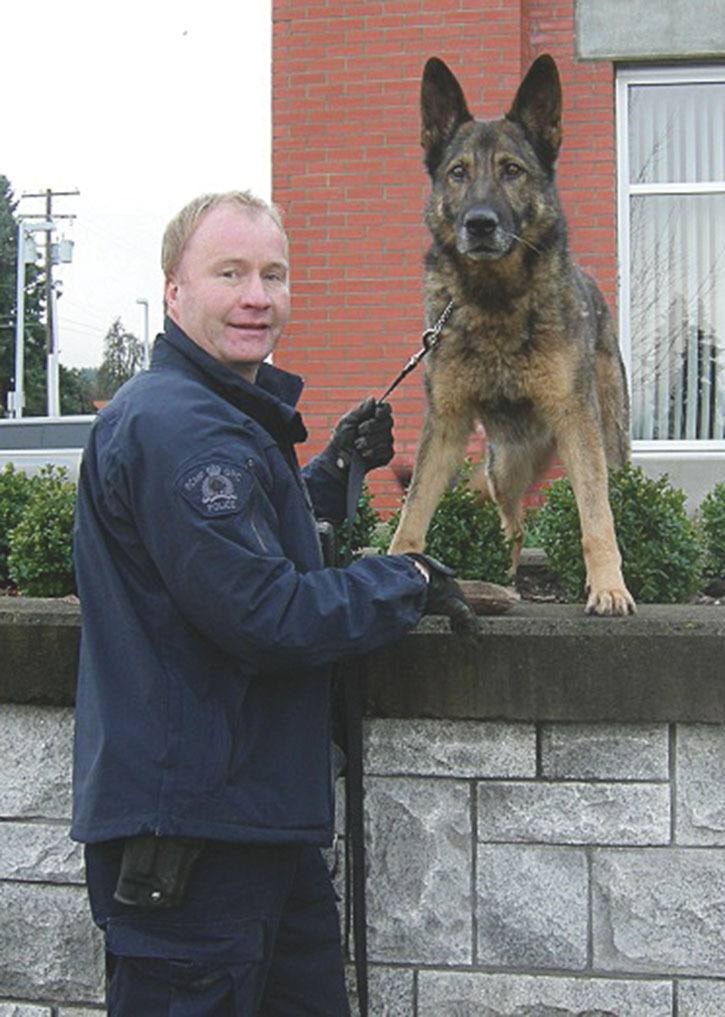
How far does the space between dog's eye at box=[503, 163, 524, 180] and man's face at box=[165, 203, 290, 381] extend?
131 centimetres

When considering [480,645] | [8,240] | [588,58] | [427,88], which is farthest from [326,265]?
[8,240]

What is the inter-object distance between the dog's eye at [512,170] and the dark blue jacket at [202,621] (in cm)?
158

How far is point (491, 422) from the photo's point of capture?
3.88 metres

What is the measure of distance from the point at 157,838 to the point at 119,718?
9.2 inches

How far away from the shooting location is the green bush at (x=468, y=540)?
153 inches

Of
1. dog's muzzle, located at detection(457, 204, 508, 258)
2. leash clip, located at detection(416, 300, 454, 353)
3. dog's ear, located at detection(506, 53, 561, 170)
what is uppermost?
dog's ear, located at detection(506, 53, 561, 170)

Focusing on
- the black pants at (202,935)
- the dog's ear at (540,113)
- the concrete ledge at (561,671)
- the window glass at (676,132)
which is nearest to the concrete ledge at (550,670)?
the concrete ledge at (561,671)

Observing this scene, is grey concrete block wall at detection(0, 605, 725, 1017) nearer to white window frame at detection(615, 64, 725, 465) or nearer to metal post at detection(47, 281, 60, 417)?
white window frame at detection(615, 64, 725, 465)

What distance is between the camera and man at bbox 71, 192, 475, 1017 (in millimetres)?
2217

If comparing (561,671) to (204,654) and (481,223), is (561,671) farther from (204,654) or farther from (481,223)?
(481,223)

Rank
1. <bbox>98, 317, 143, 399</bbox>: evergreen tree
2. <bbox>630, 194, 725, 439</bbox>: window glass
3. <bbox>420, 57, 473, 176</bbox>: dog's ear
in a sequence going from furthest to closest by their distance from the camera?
<bbox>98, 317, 143, 399</bbox>: evergreen tree, <bbox>630, 194, 725, 439</bbox>: window glass, <bbox>420, 57, 473, 176</bbox>: dog's ear

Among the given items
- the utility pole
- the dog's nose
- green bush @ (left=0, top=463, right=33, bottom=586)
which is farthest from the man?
the utility pole

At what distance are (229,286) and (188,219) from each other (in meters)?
0.17

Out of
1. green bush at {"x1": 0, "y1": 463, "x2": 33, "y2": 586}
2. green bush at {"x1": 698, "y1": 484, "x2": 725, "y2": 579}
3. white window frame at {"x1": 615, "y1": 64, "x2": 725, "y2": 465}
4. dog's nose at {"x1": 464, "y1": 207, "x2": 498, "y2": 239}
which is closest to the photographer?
dog's nose at {"x1": 464, "y1": 207, "x2": 498, "y2": 239}
